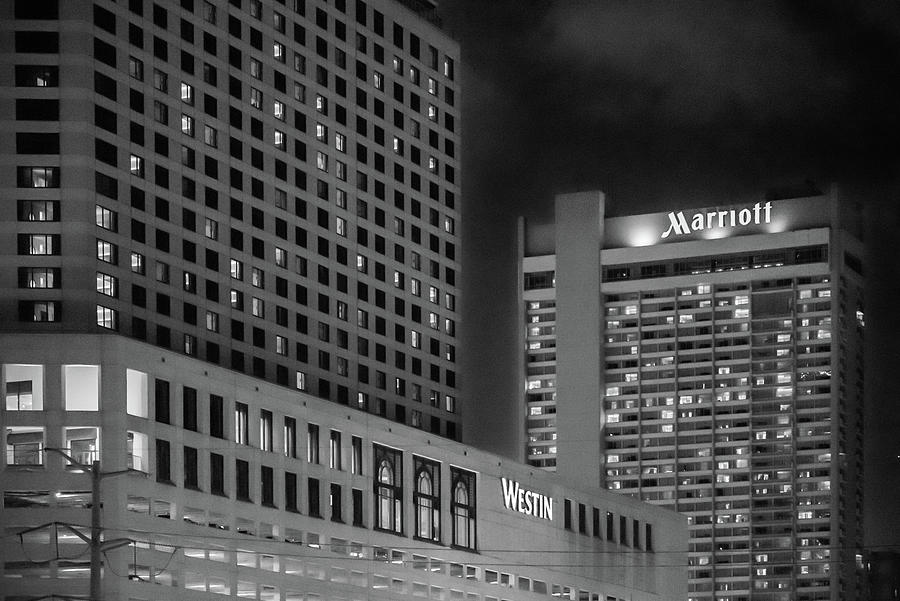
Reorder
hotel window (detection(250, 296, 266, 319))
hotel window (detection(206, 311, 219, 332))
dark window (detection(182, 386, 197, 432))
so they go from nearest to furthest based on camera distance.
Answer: dark window (detection(182, 386, 197, 432)) < hotel window (detection(206, 311, 219, 332)) < hotel window (detection(250, 296, 266, 319))

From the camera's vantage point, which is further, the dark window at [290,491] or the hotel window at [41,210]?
the dark window at [290,491]

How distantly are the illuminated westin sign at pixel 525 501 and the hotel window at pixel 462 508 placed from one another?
4.89 meters

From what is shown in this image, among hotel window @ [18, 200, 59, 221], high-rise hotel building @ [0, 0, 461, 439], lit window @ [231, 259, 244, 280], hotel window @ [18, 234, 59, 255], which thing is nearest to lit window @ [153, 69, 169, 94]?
high-rise hotel building @ [0, 0, 461, 439]

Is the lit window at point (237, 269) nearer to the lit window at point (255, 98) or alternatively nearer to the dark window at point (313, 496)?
the lit window at point (255, 98)

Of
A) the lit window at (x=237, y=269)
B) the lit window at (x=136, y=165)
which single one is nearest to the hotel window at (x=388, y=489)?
the lit window at (x=237, y=269)

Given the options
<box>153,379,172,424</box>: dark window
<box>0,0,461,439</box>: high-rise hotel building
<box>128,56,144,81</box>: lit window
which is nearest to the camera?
<box>153,379,172,424</box>: dark window

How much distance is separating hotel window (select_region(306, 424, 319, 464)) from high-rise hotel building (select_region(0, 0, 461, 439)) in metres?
7.60

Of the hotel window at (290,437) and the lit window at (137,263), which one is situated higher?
the lit window at (137,263)

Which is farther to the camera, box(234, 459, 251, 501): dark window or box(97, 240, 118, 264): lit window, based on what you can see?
box(97, 240, 118, 264): lit window

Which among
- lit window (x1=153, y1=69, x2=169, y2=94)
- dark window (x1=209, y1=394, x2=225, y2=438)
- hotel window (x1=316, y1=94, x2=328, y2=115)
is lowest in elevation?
dark window (x1=209, y1=394, x2=225, y2=438)

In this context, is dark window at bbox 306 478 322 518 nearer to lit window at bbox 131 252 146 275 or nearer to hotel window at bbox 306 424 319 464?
hotel window at bbox 306 424 319 464

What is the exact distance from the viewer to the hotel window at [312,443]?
14500cm

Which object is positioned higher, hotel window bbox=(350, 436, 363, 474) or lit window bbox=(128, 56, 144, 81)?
lit window bbox=(128, 56, 144, 81)

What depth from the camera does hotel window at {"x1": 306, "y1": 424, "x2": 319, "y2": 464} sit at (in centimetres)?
14500
